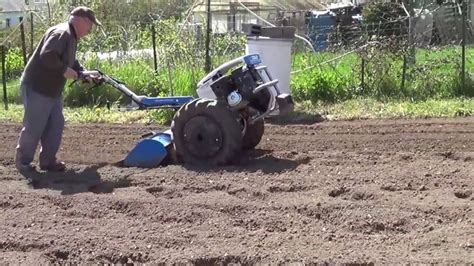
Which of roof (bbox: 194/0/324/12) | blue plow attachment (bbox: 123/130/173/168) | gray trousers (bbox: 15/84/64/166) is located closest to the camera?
gray trousers (bbox: 15/84/64/166)

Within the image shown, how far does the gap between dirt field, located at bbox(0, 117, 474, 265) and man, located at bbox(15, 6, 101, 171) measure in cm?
26

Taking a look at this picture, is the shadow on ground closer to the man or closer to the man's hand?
the man

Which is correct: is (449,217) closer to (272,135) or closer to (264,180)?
(264,180)

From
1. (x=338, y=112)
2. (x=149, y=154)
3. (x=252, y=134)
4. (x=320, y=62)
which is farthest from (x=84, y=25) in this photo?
(x=320, y=62)

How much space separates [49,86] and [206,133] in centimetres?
165

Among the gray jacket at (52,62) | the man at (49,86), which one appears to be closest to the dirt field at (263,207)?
the man at (49,86)

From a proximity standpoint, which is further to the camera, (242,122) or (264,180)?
(242,122)

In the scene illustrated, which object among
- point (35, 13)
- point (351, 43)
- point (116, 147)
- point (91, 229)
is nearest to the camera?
point (91, 229)

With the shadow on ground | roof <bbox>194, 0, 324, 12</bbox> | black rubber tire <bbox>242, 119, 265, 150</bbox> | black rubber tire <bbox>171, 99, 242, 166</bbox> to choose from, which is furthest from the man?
roof <bbox>194, 0, 324, 12</bbox>

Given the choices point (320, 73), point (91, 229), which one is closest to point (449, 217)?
point (91, 229)

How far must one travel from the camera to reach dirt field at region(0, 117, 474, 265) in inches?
235

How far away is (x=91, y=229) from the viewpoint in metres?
6.59

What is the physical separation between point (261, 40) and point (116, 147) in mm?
3285

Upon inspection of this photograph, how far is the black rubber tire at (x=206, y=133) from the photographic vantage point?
8.57m
